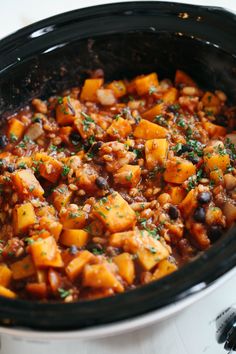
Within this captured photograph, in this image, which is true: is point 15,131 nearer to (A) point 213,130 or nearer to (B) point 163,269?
(A) point 213,130

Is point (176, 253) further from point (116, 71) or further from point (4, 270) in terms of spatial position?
point (116, 71)

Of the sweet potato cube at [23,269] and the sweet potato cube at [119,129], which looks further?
the sweet potato cube at [119,129]

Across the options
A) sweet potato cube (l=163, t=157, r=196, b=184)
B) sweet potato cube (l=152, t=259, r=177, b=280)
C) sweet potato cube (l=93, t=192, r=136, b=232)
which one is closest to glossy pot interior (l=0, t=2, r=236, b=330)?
sweet potato cube (l=163, t=157, r=196, b=184)

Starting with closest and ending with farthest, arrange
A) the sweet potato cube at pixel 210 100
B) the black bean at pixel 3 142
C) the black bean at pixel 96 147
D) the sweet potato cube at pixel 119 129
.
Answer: the black bean at pixel 96 147, the sweet potato cube at pixel 119 129, the black bean at pixel 3 142, the sweet potato cube at pixel 210 100

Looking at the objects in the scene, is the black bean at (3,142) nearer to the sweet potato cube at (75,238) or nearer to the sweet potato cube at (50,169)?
the sweet potato cube at (50,169)

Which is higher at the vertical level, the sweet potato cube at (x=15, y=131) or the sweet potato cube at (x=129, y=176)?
the sweet potato cube at (x=129, y=176)

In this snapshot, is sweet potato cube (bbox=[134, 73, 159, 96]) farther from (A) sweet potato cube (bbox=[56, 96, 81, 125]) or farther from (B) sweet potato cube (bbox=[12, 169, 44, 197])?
(B) sweet potato cube (bbox=[12, 169, 44, 197])

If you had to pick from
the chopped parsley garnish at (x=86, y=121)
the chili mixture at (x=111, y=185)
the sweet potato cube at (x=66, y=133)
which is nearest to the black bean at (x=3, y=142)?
the chili mixture at (x=111, y=185)

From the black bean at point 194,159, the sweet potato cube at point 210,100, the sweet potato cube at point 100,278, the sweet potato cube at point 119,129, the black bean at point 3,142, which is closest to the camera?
the sweet potato cube at point 100,278
